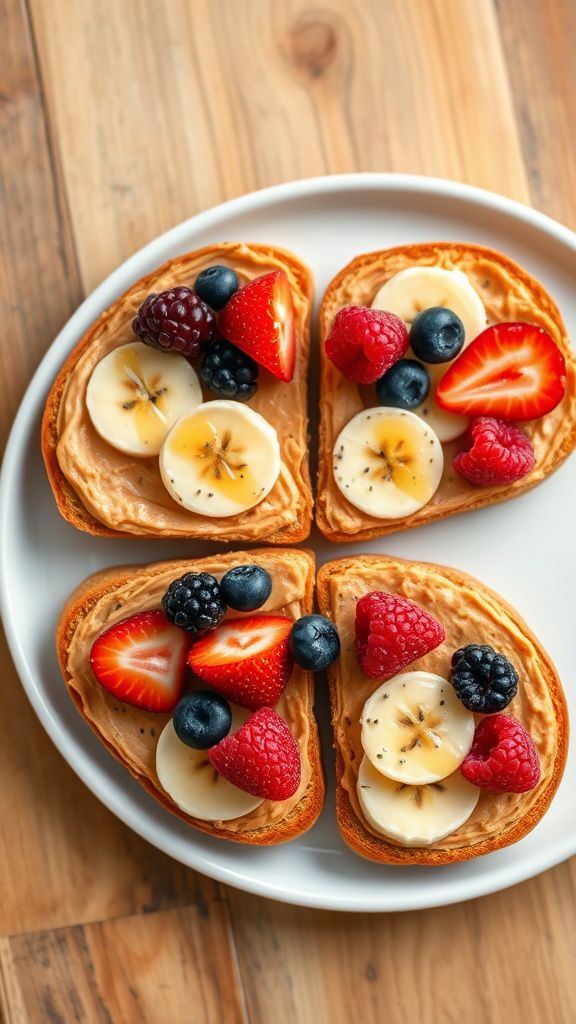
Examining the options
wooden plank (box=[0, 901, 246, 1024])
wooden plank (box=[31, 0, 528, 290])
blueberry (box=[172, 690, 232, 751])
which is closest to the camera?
blueberry (box=[172, 690, 232, 751])

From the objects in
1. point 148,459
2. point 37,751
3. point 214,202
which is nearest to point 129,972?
point 37,751

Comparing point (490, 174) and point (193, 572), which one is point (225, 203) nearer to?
point (490, 174)

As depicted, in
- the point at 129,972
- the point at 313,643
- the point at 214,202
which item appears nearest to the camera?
the point at 313,643

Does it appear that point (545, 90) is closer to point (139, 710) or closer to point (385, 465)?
point (385, 465)

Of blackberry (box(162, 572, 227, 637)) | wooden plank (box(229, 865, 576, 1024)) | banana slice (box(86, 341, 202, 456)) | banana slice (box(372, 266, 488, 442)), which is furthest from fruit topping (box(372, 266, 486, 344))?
wooden plank (box(229, 865, 576, 1024))

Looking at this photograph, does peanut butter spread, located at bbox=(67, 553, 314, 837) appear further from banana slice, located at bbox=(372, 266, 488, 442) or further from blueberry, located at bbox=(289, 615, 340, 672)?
banana slice, located at bbox=(372, 266, 488, 442)

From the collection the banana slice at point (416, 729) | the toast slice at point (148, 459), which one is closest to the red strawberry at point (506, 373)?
the toast slice at point (148, 459)
